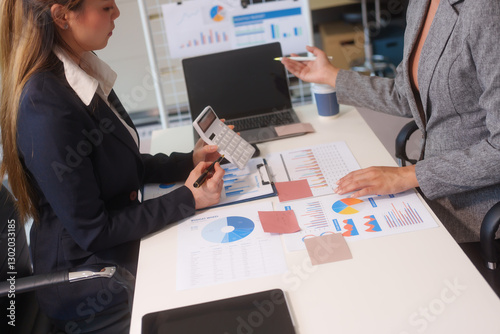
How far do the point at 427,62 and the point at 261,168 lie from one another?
56cm

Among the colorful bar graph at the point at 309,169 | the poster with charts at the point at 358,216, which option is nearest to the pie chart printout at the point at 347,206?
→ the poster with charts at the point at 358,216

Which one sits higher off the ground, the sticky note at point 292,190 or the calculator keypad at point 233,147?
the calculator keypad at point 233,147

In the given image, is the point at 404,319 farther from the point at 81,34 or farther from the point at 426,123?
the point at 81,34

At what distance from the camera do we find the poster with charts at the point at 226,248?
112 centimetres

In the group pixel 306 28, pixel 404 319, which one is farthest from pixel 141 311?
pixel 306 28

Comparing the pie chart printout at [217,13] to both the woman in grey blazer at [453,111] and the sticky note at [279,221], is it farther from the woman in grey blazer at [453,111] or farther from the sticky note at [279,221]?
the sticky note at [279,221]

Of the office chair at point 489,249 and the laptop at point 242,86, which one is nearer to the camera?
the office chair at point 489,249

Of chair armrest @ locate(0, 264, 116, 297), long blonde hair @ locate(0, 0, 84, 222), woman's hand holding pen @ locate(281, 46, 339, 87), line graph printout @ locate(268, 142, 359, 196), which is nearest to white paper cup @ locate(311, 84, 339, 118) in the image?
woman's hand holding pen @ locate(281, 46, 339, 87)

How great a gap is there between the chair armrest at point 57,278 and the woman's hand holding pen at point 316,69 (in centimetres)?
96

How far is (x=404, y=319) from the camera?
941mm

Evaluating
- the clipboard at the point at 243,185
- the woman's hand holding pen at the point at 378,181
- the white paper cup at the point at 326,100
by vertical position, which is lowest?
the clipboard at the point at 243,185

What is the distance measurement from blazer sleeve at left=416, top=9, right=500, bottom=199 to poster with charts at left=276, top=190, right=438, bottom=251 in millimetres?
77

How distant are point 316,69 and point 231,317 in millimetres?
1033

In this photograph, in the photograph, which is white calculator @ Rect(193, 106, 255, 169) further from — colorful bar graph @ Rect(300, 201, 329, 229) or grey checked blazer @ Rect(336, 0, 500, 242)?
grey checked blazer @ Rect(336, 0, 500, 242)
